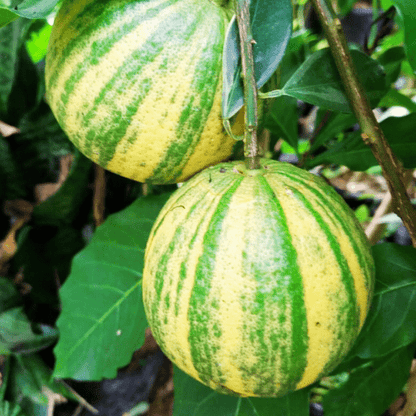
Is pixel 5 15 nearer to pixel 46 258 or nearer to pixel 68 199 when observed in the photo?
pixel 68 199

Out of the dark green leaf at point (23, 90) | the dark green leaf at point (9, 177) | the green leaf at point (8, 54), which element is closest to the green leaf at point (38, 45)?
the dark green leaf at point (23, 90)

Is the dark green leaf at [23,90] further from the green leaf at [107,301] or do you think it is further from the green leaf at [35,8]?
the green leaf at [35,8]

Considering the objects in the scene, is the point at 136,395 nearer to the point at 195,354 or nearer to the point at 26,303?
the point at 26,303

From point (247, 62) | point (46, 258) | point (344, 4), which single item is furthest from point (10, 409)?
point (344, 4)

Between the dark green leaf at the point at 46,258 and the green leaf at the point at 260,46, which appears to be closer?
the green leaf at the point at 260,46

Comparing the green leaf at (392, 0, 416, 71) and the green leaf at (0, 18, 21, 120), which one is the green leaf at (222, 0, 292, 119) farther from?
the green leaf at (0, 18, 21, 120)
